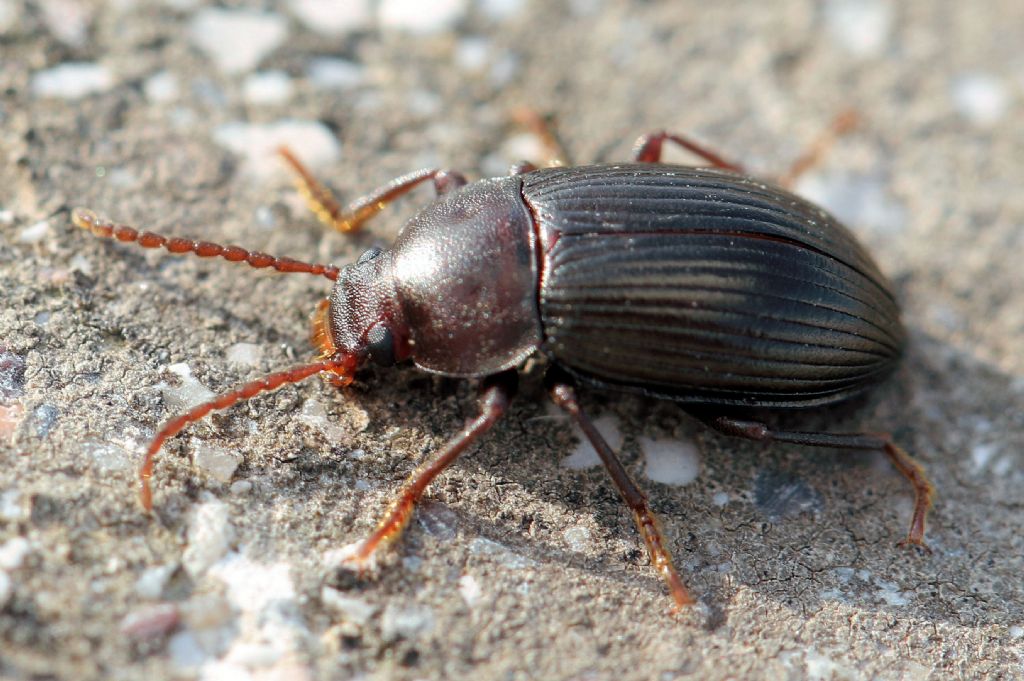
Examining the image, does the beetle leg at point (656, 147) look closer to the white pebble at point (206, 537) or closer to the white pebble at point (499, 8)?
the white pebble at point (499, 8)

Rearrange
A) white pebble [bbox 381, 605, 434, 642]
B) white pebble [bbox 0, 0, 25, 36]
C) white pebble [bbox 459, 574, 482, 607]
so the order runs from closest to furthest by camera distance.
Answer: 1. white pebble [bbox 381, 605, 434, 642]
2. white pebble [bbox 459, 574, 482, 607]
3. white pebble [bbox 0, 0, 25, 36]

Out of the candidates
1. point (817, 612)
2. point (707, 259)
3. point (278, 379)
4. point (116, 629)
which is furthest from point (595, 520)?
point (116, 629)

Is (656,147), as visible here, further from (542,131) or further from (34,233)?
(34,233)

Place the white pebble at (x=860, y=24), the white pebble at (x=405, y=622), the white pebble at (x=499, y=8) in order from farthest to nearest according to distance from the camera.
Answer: the white pebble at (x=860, y=24) < the white pebble at (x=499, y=8) < the white pebble at (x=405, y=622)

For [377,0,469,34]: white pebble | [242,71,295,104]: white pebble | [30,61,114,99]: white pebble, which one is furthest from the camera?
[377,0,469,34]: white pebble

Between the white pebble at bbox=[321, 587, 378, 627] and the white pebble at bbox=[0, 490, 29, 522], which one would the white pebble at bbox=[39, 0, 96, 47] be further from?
the white pebble at bbox=[321, 587, 378, 627]

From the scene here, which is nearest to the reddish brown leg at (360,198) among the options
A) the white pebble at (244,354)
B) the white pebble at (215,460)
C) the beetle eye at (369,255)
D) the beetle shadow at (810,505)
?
the beetle eye at (369,255)

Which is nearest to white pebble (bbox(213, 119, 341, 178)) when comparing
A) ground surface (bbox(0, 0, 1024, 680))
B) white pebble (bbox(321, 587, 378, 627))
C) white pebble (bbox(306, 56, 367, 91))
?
ground surface (bbox(0, 0, 1024, 680))
